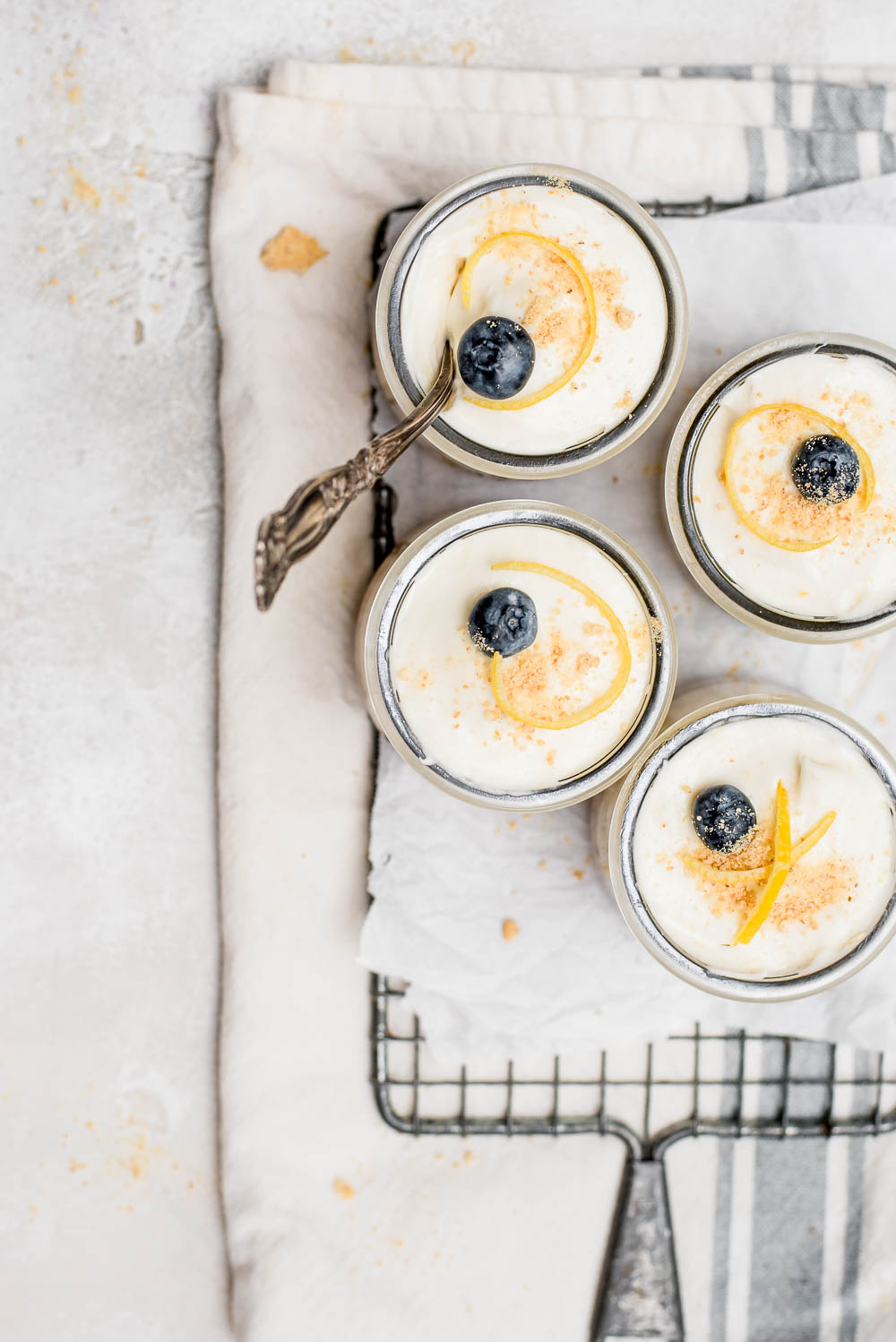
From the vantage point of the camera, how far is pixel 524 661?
40.2 inches

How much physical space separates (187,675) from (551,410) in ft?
1.91

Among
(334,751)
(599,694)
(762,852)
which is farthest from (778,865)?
(334,751)

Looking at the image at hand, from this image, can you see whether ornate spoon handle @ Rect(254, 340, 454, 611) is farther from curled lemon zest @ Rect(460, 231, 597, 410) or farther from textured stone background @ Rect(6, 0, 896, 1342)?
textured stone background @ Rect(6, 0, 896, 1342)

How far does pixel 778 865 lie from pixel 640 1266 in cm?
61

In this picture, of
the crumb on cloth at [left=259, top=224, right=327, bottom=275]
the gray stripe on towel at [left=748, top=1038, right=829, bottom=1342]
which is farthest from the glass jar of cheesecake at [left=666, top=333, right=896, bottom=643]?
the gray stripe on towel at [left=748, top=1038, right=829, bottom=1342]

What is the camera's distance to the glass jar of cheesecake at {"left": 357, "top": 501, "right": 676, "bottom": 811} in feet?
3.38

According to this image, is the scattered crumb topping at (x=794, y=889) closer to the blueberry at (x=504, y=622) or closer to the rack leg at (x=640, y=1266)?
the blueberry at (x=504, y=622)

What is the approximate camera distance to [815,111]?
48.8 inches

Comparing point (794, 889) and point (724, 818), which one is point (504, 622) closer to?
point (724, 818)

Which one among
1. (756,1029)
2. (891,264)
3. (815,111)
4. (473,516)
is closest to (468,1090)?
(756,1029)

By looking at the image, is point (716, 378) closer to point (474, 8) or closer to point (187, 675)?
point (474, 8)

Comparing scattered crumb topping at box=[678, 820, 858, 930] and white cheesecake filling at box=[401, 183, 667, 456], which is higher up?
white cheesecake filling at box=[401, 183, 667, 456]

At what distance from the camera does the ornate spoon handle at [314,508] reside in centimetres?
86

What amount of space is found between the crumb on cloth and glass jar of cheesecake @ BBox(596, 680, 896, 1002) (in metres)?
0.70
